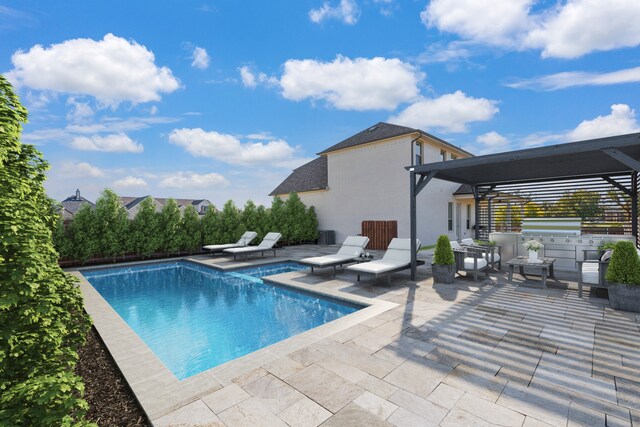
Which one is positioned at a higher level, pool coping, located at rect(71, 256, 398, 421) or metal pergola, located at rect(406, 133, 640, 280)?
metal pergola, located at rect(406, 133, 640, 280)

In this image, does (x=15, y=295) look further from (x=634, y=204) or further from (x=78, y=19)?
(x=634, y=204)

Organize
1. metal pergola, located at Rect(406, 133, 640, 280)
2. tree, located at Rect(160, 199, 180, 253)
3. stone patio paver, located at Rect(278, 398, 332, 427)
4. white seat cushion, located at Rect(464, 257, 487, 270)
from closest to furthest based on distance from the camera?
1. stone patio paver, located at Rect(278, 398, 332, 427)
2. metal pergola, located at Rect(406, 133, 640, 280)
3. white seat cushion, located at Rect(464, 257, 487, 270)
4. tree, located at Rect(160, 199, 180, 253)

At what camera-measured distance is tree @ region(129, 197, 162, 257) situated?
13805 millimetres

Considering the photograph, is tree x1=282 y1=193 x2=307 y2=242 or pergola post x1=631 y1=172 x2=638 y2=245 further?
tree x1=282 y1=193 x2=307 y2=242

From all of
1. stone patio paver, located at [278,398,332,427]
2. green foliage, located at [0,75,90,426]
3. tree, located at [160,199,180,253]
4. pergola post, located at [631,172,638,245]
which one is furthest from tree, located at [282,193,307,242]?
green foliage, located at [0,75,90,426]

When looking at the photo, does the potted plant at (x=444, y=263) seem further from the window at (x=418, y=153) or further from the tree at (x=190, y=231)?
the tree at (x=190, y=231)

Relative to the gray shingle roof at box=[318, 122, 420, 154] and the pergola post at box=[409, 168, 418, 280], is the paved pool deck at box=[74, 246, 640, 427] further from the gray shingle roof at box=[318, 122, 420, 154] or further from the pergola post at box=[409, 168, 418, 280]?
the gray shingle roof at box=[318, 122, 420, 154]

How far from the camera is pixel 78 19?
8203 millimetres

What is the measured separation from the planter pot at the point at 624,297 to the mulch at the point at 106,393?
789 centimetres

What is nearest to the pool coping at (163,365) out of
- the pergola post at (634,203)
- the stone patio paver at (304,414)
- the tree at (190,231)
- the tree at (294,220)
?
the stone patio paver at (304,414)

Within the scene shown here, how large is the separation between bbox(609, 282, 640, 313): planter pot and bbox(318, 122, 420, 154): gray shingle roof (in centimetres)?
1218

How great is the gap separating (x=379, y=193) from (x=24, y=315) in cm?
1722

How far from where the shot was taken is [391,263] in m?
8.76

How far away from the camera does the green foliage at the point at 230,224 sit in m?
16.7
